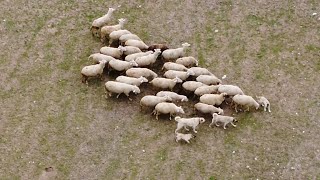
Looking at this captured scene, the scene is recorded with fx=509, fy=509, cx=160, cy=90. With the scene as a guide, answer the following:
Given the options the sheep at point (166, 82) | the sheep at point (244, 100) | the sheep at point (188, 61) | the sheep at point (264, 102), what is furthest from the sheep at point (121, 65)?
the sheep at point (264, 102)

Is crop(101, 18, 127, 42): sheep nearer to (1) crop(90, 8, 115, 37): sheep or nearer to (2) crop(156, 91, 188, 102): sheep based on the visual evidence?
(1) crop(90, 8, 115, 37): sheep

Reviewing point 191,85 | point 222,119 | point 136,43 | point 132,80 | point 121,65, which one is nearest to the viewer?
point 222,119

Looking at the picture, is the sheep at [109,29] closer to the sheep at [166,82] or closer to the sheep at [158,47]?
the sheep at [158,47]

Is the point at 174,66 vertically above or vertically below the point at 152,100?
above

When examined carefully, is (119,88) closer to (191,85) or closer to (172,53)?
(191,85)

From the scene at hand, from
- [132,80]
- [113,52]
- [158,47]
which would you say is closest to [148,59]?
[158,47]

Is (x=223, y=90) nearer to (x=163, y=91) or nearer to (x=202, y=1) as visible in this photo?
(x=163, y=91)
